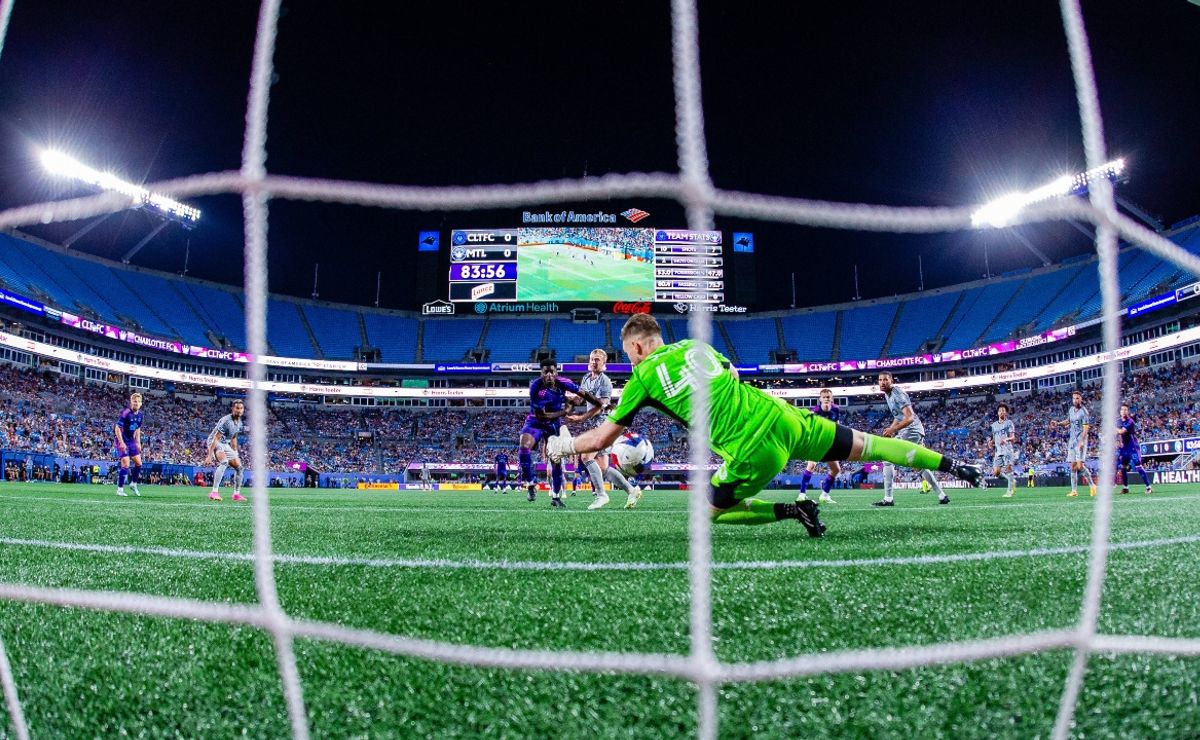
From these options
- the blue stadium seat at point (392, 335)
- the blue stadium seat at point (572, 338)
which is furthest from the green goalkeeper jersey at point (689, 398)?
the blue stadium seat at point (392, 335)

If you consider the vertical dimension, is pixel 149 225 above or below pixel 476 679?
above

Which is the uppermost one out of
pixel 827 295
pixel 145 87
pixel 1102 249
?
pixel 145 87

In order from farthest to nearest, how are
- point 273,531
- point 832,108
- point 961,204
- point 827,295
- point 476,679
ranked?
point 827,295
point 961,204
point 832,108
point 273,531
point 476,679

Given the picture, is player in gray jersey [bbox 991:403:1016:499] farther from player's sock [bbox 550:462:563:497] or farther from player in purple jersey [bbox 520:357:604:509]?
player in purple jersey [bbox 520:357:604:509]

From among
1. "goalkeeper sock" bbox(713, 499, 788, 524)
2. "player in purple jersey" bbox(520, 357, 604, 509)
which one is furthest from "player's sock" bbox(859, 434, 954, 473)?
"player in purple jersey" bbox(520, 357, 604, 509)

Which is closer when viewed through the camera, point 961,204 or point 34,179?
point 34,179

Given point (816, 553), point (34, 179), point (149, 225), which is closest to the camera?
point (816, 553)

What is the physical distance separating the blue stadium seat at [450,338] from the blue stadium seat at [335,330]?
3951 millimetres

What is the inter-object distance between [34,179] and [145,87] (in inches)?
332

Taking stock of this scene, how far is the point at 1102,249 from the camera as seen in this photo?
1534 millimetres

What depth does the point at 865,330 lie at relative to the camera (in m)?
38.0

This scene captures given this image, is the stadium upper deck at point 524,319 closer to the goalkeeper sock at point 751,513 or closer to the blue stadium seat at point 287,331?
the blue stadium seat at point 287,331

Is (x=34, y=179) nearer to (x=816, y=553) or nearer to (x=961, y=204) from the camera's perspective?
(x=816, y=553)

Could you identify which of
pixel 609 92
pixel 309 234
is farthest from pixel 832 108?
pixel 309 234
